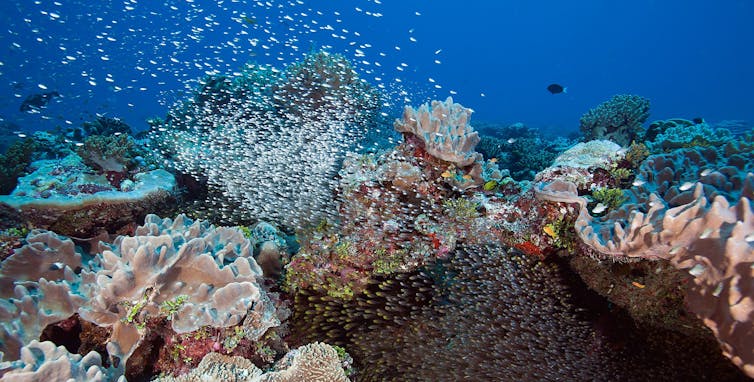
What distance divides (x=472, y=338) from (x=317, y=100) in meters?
7.46

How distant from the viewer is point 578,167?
6188mm

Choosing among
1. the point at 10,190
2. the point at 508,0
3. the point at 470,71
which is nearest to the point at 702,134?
the point at 10,190

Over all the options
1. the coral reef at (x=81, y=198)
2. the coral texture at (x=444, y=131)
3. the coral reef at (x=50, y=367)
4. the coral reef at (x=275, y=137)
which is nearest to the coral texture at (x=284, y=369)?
the coral reef at (x=50, y=367)

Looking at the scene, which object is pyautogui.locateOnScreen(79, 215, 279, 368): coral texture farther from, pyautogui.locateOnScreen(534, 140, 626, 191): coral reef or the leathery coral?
pyautogui.locateOnScreen(534, 140, 626, 191): coral reef

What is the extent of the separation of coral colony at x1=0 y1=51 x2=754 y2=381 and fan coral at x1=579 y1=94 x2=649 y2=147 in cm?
427

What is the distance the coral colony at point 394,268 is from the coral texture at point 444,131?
0.04m

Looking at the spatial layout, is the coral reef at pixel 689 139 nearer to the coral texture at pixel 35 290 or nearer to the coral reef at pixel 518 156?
the coral reef at pixel 518 156

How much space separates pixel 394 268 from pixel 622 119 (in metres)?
10.1

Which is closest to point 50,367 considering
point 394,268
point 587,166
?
point 394,268

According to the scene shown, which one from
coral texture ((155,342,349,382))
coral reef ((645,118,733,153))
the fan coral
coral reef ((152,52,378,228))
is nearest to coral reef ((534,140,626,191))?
coral reef ((645,118,733,153))

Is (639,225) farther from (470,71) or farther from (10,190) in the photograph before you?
(470,71)

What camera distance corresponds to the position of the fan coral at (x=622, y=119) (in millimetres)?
11039

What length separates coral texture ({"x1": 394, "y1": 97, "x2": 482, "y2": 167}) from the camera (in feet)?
19.8

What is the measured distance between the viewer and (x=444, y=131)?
6.16 metres
